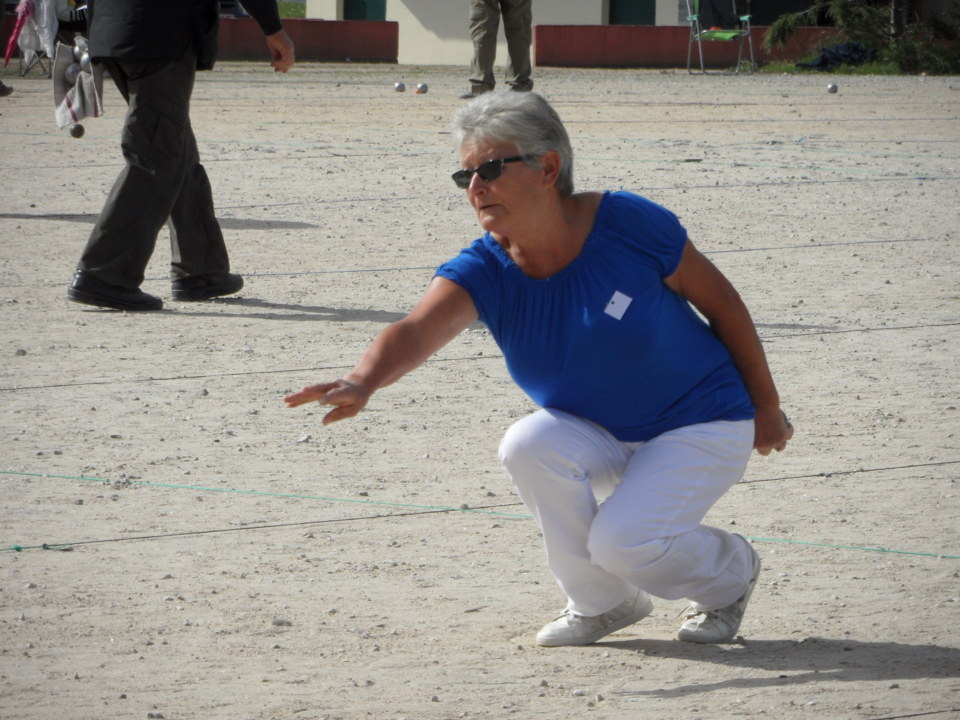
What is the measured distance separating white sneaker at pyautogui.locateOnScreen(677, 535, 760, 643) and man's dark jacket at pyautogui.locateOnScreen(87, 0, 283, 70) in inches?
162

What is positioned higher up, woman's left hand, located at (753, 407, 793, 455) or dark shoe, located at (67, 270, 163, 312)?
woman's left hand, located at (753, 407, 793, 455)

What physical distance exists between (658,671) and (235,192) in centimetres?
799

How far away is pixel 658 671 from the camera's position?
3354 millimetres

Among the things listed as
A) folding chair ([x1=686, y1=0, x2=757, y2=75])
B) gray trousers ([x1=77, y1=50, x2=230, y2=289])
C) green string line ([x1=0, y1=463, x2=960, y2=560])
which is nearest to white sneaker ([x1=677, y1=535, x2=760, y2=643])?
green string line ([x1=0, y1=463, x2=960, y2=560])

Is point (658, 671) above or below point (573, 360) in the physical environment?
below

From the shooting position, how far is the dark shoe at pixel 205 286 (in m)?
7.24

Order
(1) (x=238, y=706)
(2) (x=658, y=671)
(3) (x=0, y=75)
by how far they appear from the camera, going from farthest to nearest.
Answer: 1. (3) (x=0, y=75)
2. (2) (x=658, y=671)
3. (1) (x=238, y=706)

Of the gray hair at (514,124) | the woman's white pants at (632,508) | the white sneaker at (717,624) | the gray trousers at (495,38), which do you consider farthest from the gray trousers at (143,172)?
the gray trousers at (495,38)

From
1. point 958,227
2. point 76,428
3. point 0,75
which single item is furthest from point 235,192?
point 0,75

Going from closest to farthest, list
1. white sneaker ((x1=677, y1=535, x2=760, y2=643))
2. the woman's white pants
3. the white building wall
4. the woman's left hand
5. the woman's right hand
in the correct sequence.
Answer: the woman's right hand → the woman's white pants → white sneaker ((x1=677, y1=535, x2=760, y2=643)) → the woman's left hand → the white building wall

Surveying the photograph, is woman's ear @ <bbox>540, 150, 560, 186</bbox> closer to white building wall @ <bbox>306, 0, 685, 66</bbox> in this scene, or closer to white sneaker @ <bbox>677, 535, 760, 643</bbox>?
white sneaker @ <bbox>677, 535, 760, 643</bbox>

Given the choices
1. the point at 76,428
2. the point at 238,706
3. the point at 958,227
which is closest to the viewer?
the point at 238,706

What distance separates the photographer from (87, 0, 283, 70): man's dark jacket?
6.71 meters

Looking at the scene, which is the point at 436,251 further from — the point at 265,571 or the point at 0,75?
the point at 0,75
